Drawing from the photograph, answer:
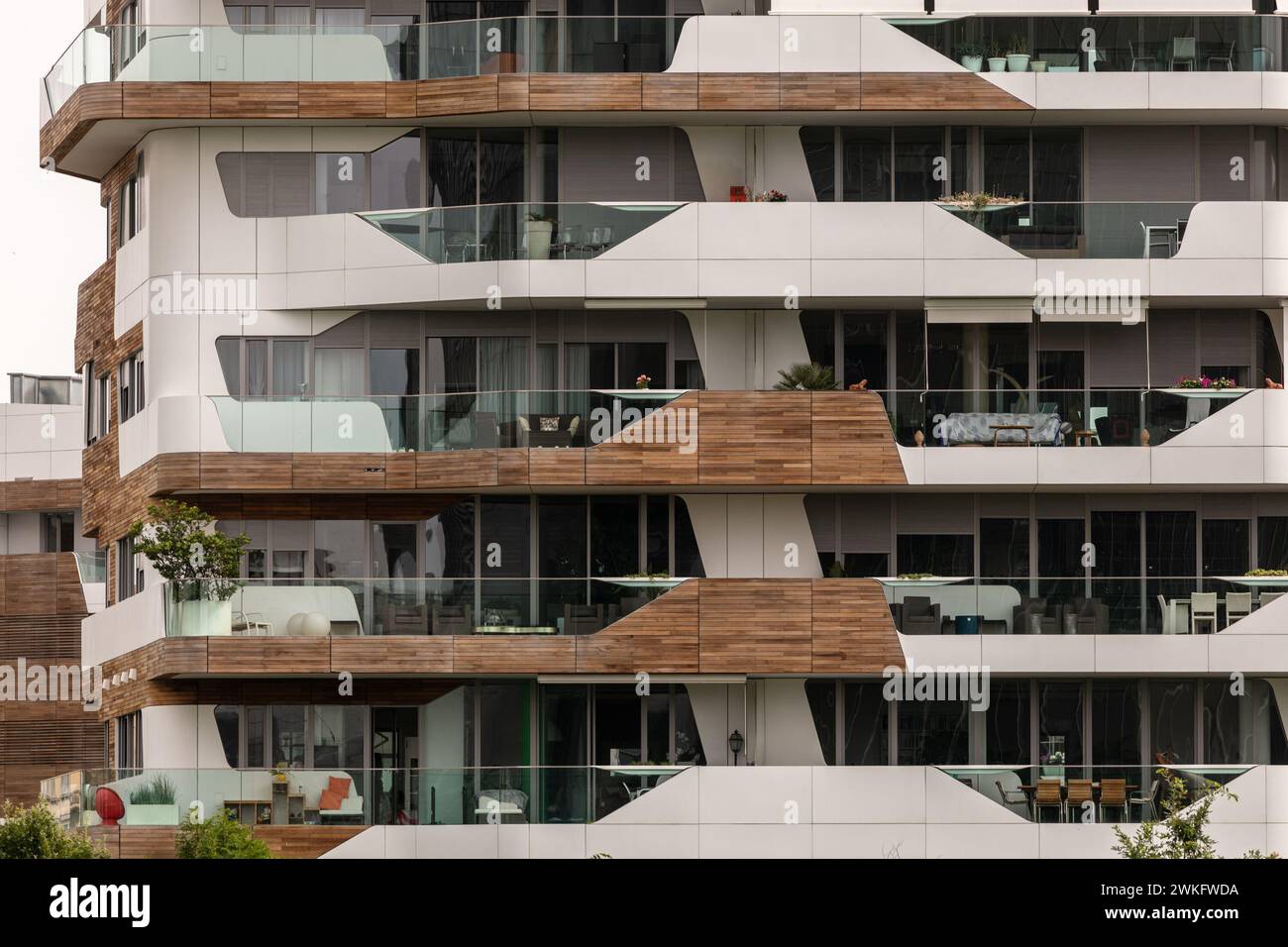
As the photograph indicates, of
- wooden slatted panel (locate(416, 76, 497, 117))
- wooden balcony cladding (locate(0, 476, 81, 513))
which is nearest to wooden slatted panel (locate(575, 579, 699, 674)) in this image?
wooden slatted panel (locate(416, 76, 497, 117))

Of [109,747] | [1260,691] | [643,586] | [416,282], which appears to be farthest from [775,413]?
[109,747]

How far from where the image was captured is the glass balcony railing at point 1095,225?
137ft

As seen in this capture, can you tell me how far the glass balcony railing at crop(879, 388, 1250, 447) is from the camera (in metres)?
41.3

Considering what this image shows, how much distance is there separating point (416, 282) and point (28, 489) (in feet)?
75.5

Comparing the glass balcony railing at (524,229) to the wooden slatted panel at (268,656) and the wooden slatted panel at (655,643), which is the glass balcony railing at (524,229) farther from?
the wooden slatted panel at (268,656)

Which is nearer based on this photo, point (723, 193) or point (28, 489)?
point (723, 193)

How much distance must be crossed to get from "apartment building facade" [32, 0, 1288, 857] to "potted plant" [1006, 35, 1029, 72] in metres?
0.08

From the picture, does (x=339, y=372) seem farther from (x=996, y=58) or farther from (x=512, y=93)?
(x=996, y=58)

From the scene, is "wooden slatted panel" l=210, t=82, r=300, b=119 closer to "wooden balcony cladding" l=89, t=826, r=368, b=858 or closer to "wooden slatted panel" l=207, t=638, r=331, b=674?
"wooden slatted panel" l=207, t=638, r=331, b=674

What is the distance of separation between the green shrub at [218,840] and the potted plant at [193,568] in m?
3.35

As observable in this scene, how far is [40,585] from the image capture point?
59.5 metres

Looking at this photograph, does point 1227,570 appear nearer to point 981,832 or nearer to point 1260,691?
point 1260,691

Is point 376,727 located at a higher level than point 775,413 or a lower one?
lower

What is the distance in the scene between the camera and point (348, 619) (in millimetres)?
40812
